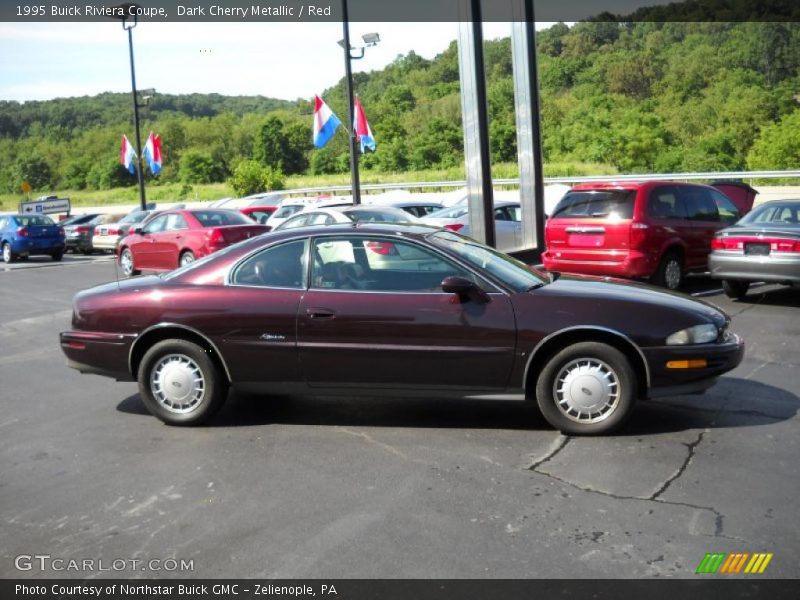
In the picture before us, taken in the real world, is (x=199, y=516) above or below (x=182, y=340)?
below

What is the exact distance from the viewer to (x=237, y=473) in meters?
5.34

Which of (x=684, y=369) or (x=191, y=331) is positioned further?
(x=191, y=331)

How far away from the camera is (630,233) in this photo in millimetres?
11727

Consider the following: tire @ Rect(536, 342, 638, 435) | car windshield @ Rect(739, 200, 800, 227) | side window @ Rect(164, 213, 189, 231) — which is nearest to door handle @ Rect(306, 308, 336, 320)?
tire @ Rect(536, 342, 638, 435)

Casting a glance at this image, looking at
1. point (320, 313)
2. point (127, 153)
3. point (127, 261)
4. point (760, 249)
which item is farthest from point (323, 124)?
point (320, 313)

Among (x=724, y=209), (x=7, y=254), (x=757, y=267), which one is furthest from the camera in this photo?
(x=7, y=254)

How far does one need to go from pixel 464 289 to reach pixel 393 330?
55cm

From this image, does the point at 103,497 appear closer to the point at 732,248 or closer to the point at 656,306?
the point at 656,306

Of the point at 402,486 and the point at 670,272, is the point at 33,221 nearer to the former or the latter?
the point at 670,272

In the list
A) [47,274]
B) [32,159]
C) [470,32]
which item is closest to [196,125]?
[32,159]

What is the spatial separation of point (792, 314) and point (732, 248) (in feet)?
3.71

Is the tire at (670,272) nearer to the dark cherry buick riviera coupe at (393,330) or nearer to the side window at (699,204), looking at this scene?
the side window at (699,204)

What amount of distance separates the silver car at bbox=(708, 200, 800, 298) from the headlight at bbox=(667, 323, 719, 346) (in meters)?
5.23

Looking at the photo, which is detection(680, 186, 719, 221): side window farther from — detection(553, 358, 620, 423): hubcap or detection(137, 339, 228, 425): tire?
detection(137, 339, 228, 425): tire
